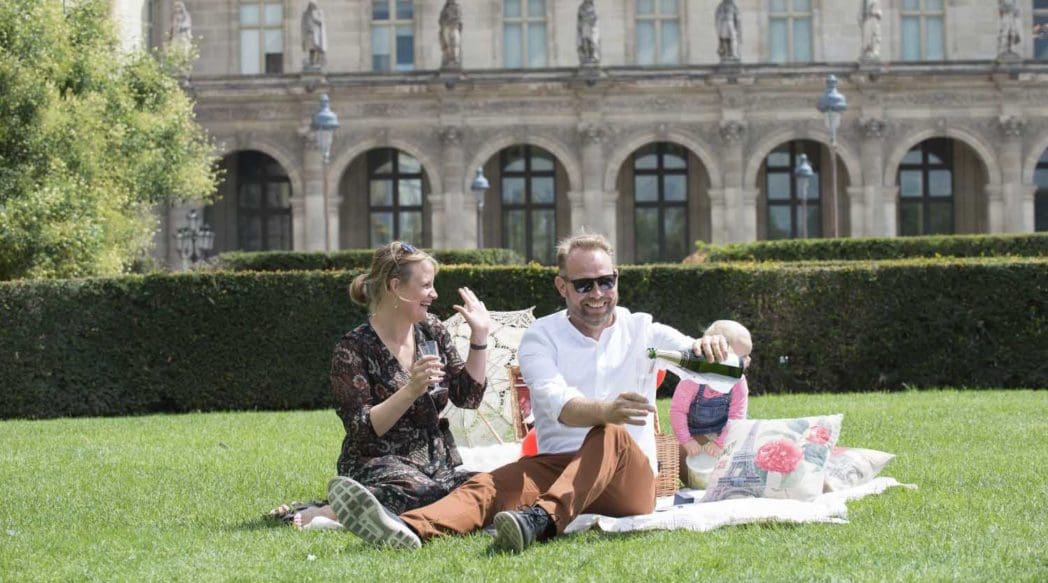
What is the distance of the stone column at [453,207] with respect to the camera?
115 ft

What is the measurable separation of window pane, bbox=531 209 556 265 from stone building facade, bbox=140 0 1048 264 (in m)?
0.05

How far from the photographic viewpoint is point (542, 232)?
38.6m

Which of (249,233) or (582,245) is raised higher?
(249,233)

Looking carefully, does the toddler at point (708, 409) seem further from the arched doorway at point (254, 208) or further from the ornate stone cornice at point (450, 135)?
the arched doorway at point (254, 208)

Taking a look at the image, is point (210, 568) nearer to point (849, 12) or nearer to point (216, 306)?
point (216, 306)

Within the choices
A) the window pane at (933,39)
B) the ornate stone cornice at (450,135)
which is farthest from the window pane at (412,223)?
the window pane at (933,39)

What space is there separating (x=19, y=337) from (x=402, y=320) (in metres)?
→ 9.90

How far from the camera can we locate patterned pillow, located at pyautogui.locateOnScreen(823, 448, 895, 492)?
27.0ft

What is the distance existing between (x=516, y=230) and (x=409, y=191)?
10.0 feet

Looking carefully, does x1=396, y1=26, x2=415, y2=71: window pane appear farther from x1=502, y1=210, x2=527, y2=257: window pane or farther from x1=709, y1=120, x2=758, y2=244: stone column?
x1=709, y1=120, x2=758, y2=244: stone column

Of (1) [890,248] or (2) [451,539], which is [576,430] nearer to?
(2) [451,539]

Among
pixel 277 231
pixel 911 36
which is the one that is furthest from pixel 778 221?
pixel 277 231

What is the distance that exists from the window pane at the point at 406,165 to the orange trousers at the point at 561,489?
31.9 m

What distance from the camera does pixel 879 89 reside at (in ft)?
114
